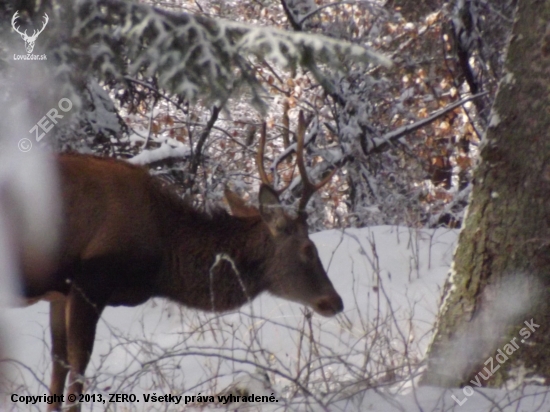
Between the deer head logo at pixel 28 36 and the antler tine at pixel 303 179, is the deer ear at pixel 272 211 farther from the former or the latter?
the deer head logo at pixel 28 36

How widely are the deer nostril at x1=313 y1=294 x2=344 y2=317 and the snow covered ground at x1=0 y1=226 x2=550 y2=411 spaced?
11 centimetres

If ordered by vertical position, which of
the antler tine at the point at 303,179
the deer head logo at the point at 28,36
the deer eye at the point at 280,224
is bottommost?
the deer eye at the point at 280,224

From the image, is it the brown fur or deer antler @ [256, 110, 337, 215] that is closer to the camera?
the brown fur

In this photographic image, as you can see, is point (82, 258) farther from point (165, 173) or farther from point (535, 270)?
point (165, 173)

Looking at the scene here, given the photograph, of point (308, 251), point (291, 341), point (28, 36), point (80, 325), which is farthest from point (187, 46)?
point (291, 341)

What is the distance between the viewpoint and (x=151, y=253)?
5559 millimetres

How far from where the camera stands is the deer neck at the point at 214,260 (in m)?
5.84

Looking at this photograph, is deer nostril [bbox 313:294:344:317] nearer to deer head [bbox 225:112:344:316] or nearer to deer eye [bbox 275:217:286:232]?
deer head [bbox 225:112:344:316]

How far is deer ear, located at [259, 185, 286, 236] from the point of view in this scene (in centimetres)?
590

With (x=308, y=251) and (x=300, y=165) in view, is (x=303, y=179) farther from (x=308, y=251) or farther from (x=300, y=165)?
(x=308, y=251)

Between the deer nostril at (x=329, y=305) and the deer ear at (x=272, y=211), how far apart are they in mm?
613

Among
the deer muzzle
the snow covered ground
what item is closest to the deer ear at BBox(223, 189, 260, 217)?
the snow covered ground

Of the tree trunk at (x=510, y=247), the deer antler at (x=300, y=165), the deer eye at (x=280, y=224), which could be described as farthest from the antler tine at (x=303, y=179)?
the tree trunk at (x=510, y=247)

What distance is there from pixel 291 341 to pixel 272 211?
1049mm
